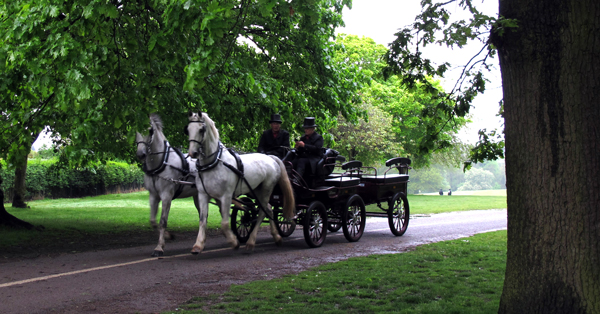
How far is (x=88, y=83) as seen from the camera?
6035 mm

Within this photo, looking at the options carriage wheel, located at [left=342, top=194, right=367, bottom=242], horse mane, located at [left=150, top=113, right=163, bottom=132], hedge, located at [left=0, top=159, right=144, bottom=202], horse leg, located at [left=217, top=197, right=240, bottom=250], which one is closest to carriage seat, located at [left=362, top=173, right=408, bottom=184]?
carriage wheel, located at [left=342, top=194, right=367, bottom=242]

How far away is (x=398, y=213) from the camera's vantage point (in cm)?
1286

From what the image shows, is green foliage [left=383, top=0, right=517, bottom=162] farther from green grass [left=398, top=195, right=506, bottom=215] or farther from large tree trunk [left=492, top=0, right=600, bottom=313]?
green grass [left=398, top=195, right=506, bottom=215]

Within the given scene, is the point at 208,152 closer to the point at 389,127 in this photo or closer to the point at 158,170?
the point at 158,170

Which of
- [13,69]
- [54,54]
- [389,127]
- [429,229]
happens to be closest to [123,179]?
[389,127]

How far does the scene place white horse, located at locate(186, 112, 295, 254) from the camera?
28.7 feet

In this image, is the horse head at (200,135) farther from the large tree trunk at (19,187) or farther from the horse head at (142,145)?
the large tree trunk at (19,187)

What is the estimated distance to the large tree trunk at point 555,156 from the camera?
4.31 metres

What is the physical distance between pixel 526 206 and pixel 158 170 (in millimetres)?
6776

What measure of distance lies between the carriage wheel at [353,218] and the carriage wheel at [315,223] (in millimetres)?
553

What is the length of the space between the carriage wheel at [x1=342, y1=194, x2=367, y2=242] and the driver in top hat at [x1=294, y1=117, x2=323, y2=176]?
123cm

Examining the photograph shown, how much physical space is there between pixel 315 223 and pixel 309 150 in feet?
4.74

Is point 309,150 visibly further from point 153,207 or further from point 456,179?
point 456,179

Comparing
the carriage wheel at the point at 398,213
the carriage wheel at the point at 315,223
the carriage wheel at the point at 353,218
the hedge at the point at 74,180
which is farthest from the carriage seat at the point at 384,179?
the hedge at the point at 74,180
